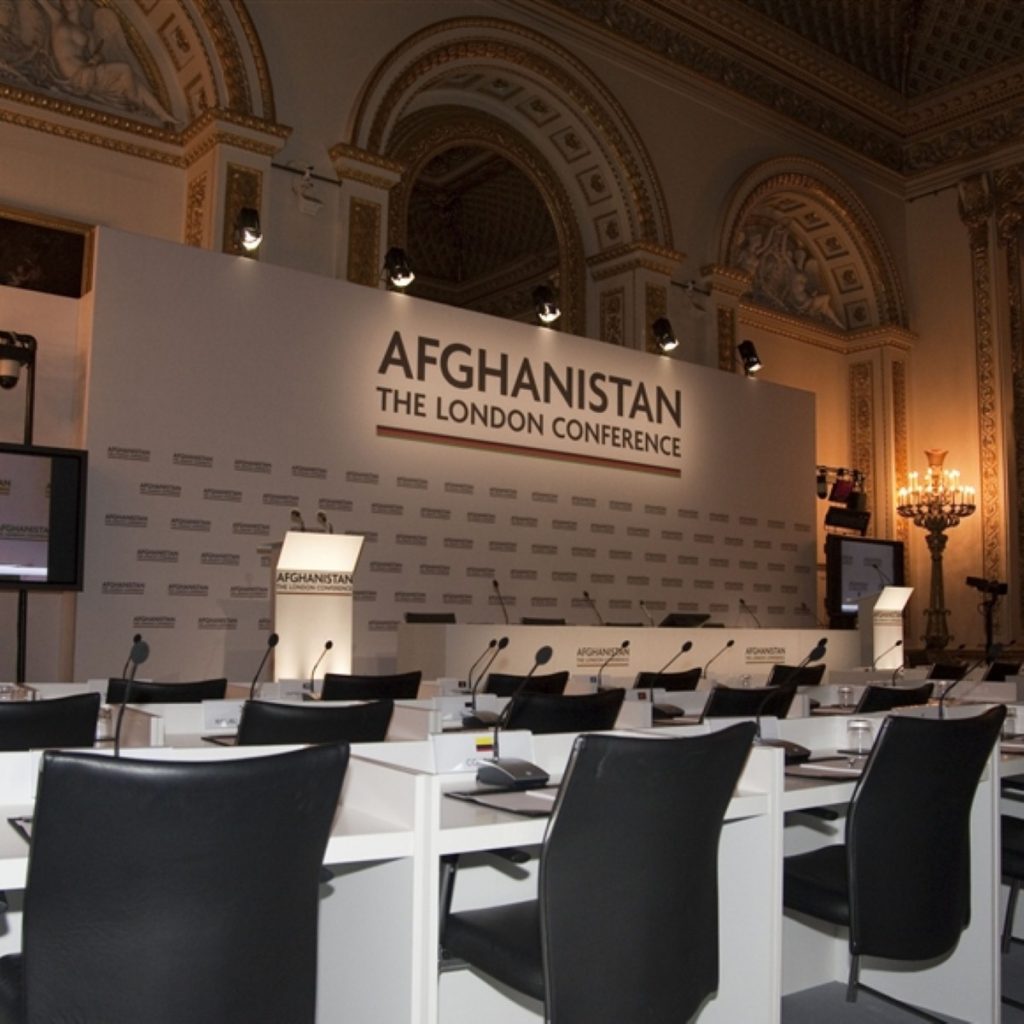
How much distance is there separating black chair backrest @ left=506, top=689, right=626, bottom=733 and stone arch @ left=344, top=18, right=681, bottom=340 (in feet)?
25.0

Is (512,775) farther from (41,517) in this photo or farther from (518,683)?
(41,517)

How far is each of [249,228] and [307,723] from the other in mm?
5873

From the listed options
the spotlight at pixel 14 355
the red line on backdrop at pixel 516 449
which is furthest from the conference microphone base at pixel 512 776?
the red line on backdrop at pixel 516 449

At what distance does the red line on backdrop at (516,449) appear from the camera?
9.12m

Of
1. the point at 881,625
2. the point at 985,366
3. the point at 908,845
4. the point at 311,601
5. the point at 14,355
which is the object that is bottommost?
the point at 908,845

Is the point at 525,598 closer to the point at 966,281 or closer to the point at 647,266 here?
the point at 647,266

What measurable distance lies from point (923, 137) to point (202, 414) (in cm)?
1049

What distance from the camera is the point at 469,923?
7.52 ft

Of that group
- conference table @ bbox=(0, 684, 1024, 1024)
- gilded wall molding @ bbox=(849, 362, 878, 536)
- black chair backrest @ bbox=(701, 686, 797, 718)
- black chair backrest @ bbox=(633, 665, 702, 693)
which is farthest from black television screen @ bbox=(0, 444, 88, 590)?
gilded wall molding @ bbox=(849, 362, 878, 536)

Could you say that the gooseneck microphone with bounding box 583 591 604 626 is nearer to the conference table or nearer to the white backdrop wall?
the white backdrop wall

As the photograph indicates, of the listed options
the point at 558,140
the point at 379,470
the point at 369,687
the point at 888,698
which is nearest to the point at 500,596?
the point at 379,470

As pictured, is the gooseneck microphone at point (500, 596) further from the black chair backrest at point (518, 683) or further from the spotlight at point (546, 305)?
the black chair backrest at point (518, 683)

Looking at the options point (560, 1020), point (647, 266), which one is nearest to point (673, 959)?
point (560, 1020)

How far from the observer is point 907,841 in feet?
8.48
